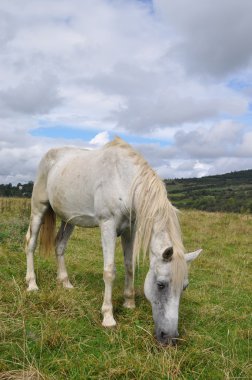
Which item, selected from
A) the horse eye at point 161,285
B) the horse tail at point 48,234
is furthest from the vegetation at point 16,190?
the horse eye at point 161,285

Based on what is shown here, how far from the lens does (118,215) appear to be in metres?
5.32

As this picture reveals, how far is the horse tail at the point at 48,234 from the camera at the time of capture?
7297 mm

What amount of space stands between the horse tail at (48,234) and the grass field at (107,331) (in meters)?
0.43

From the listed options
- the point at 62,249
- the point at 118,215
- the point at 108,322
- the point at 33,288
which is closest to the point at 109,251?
the point at 118,215

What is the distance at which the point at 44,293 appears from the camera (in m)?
5.36

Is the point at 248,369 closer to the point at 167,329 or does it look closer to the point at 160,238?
the point at 167,329

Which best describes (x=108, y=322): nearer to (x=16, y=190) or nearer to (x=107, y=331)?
(x=107, y=331)

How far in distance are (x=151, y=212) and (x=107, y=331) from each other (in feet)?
5.08

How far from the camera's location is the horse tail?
7.30 meters

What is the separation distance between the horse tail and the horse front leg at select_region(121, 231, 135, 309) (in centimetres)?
187

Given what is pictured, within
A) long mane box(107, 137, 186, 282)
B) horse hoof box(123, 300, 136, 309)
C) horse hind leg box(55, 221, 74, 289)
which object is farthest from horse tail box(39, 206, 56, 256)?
long mane box(107, 137, 186, 282)

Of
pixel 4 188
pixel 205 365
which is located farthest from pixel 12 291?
pixel 4 188

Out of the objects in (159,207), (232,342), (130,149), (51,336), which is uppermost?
(130,149)

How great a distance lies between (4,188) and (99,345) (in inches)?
1519
